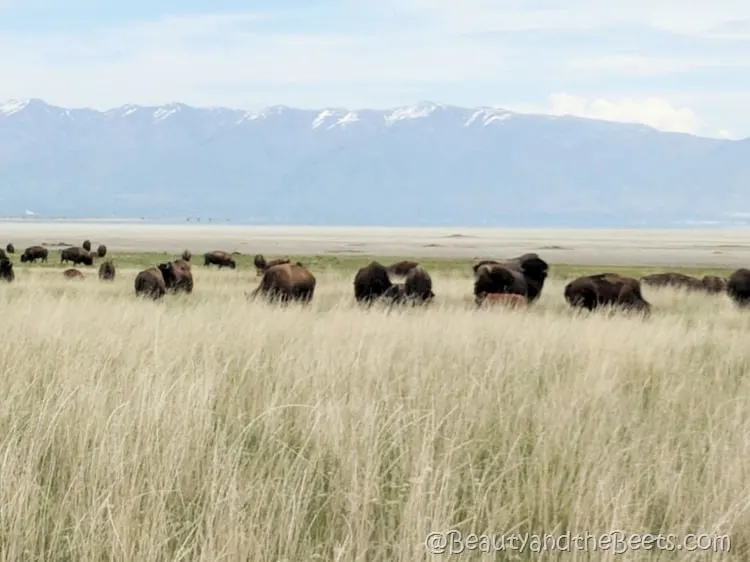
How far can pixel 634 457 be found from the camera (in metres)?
5.27

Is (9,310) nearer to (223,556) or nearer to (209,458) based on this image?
(209,458)

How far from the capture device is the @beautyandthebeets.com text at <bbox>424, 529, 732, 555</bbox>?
3984 millimetres

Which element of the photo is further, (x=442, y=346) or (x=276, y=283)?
(x=276, y=283)

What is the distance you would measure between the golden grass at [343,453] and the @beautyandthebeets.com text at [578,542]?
59mm

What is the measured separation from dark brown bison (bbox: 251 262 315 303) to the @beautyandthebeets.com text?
15.8 metres

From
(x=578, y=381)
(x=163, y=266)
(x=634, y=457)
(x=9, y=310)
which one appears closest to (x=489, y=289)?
(x=163, y=266)

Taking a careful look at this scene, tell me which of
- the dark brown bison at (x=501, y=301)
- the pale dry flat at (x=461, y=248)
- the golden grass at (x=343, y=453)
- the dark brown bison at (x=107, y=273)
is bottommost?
the pale dry flat at (x=461, y=248)

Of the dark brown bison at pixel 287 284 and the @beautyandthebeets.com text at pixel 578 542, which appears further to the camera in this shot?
the dark brown bison at pixel 287 284

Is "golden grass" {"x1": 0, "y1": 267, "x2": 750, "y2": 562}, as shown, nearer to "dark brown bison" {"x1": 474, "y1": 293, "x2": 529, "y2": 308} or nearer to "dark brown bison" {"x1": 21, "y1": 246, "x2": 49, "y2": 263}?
"dark brown bison" {"x1": 474, "y1": 293, "x2": 529, "y2": 308}

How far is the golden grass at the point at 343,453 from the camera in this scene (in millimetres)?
4043

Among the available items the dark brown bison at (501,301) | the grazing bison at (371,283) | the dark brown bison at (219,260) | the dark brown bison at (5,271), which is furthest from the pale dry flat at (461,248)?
the dark brown bison at (501,301)

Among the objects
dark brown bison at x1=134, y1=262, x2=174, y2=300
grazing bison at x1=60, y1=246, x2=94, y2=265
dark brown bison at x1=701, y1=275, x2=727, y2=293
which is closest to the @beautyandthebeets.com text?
dark brown bison at x1=134, y1=262, x2=174, y2=300

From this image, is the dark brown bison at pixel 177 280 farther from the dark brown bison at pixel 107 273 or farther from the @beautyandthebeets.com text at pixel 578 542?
the @beautyandthebeets.com text at pixel 578 542

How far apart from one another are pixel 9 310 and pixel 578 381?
29.7 feet
